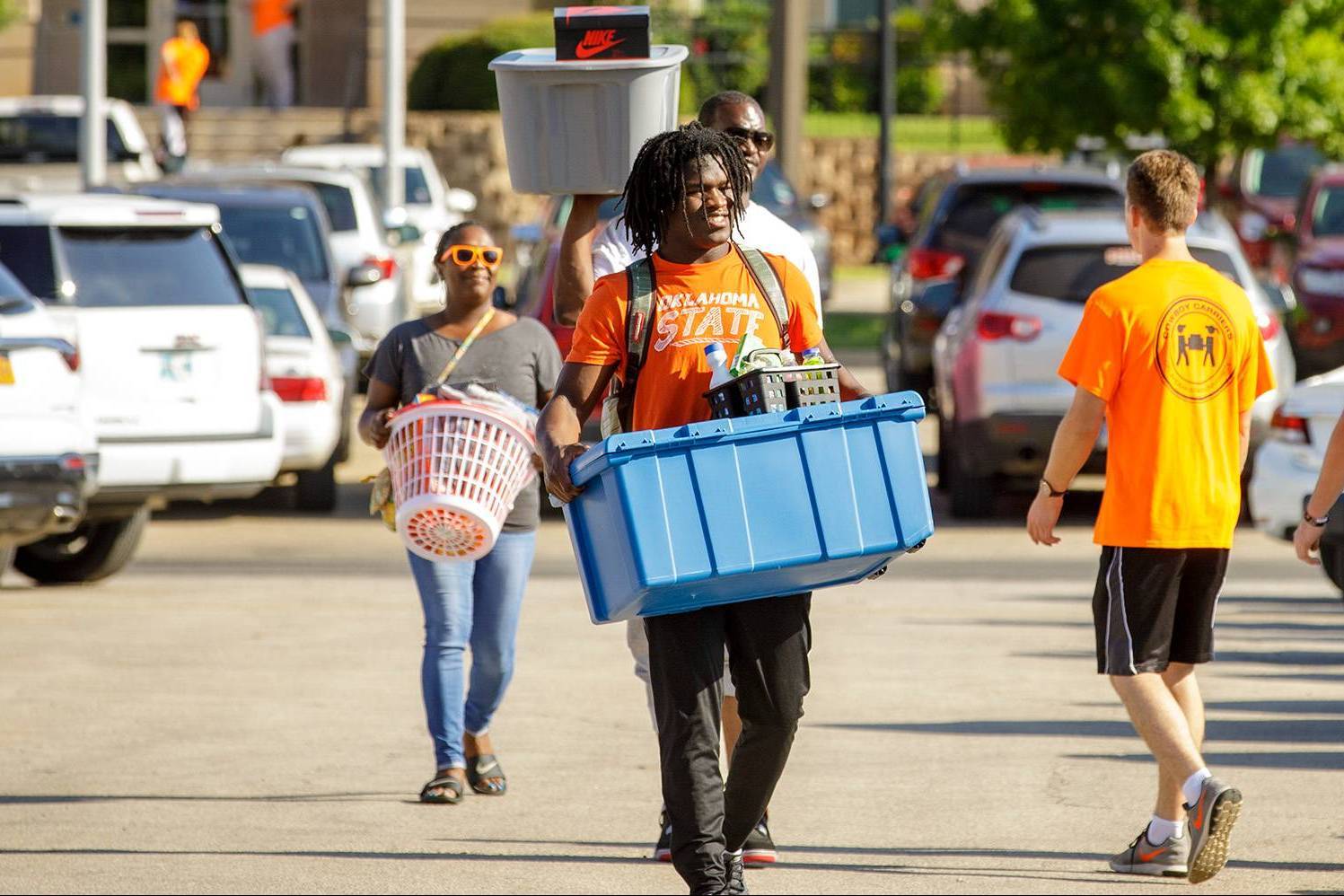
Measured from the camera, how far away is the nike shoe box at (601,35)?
6820 mm

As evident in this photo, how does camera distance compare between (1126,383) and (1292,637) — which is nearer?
(1126,383)

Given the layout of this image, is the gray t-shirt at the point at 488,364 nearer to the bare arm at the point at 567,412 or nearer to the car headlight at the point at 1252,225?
the bare arm at the point at 567,412

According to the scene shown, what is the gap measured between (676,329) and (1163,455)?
1.57 meters

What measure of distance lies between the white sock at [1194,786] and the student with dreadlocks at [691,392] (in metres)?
1.22

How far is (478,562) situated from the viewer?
26.7 feet

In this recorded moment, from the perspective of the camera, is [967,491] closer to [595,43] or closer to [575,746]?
[575,746]

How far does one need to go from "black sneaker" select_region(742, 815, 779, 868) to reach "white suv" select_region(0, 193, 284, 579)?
6.48 m

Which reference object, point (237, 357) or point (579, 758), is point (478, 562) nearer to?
point (579, 758)

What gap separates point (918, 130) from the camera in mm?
42656

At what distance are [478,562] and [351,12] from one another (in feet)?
102

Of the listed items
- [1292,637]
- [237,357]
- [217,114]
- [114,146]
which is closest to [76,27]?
[217,114]

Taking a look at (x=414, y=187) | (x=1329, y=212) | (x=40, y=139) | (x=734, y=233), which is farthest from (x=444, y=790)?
(x=414, y=187)

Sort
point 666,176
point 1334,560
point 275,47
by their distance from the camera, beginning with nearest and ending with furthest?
point 666,176, point 1334,560, point 275,47

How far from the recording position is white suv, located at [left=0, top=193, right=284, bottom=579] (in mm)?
12984
